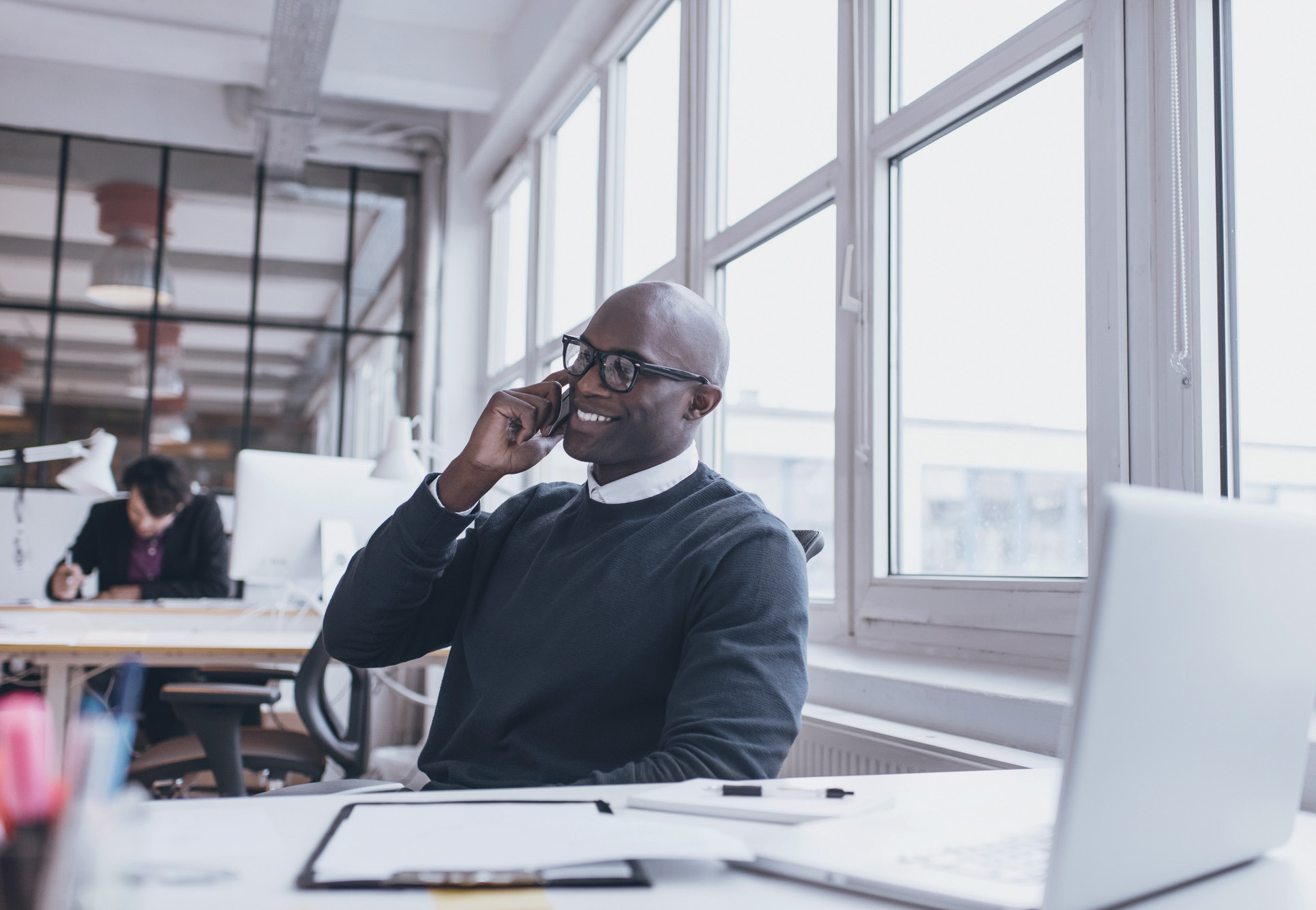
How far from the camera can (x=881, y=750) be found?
6.03 ft

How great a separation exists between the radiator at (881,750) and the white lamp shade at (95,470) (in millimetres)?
2780

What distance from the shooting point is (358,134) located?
229 inches

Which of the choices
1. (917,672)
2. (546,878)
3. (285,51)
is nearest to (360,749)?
(917,672)

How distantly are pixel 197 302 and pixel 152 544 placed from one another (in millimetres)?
2182

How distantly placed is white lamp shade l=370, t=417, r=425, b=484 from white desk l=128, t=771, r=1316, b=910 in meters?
2.06

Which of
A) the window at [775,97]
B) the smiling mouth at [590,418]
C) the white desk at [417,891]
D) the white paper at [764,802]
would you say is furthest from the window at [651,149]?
the white desk at [417,891]

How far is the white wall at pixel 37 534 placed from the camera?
5.41m

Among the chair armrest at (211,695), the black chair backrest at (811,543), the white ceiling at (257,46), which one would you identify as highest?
the white ceiling at (257,46)

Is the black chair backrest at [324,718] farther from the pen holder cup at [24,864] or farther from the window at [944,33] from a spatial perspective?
the pen holder cup at [24,864]

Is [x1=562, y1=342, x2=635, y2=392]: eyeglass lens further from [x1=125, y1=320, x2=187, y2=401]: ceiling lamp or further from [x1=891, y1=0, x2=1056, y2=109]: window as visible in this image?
[x1=125, y1=320, x2=187, y2=401]: ceiling lamp

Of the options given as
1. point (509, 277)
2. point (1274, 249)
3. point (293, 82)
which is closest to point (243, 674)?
point (1274, 249)

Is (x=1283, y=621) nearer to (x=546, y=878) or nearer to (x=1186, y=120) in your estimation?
(x=546, y=878)

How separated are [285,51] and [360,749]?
3.35m

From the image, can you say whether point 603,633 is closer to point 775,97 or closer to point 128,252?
point 775,97
